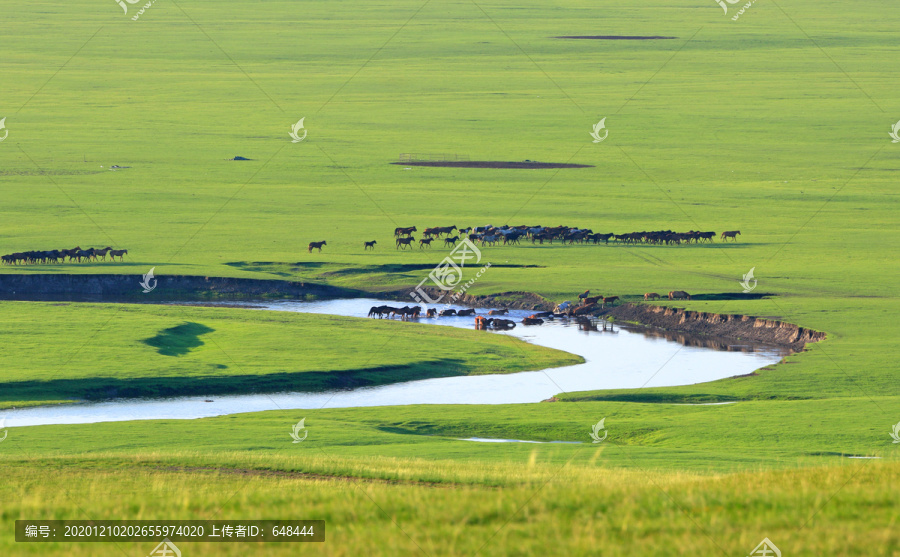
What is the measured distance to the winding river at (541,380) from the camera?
1133 inches

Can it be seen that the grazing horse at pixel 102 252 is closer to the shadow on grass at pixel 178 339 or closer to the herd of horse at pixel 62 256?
the herd of horse at pixel 62 256

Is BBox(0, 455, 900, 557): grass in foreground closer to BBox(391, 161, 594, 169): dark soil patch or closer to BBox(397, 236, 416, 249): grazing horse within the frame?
BBox(397, 236, 416, 249): grazing horse

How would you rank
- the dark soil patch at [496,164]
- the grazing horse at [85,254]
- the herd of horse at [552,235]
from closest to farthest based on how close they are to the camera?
the grazing horse at [85,254] → the herd of horse at [552,235] → the dark soil patch at [496,164]

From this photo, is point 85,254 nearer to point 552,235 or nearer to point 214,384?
point 214,384

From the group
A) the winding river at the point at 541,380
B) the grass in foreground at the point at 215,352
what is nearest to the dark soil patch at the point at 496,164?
the winding river at the point at 541,380

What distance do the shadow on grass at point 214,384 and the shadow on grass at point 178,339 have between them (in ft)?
9.85

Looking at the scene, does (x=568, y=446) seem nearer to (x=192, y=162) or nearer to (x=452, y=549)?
(x=452, y=549)

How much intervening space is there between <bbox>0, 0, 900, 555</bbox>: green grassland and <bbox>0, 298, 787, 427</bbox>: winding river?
38.4 inches

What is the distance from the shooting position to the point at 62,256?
47.9m

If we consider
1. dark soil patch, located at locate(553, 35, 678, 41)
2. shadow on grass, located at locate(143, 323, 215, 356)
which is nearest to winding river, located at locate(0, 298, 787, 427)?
shadow on grass, located at locate(143, 323, 215, 356)

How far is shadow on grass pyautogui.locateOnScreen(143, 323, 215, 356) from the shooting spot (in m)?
34.3

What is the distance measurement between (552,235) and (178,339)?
24623mm

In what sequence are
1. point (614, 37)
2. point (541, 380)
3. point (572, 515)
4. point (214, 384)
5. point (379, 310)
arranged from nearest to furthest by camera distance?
point (572, 515)
point (214, 384)
point (541, 380)
point (379, 310)
point (614, 37)

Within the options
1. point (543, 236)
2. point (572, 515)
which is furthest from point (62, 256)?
point (572, 515)
